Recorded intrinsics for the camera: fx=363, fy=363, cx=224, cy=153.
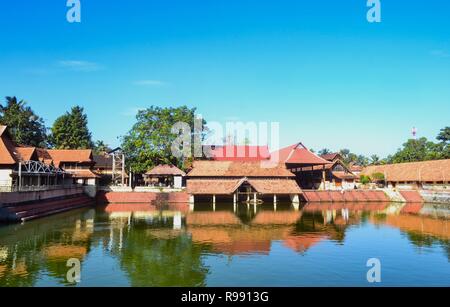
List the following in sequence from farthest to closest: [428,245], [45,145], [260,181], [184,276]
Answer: [45,145] → [260,181] → [428,245] → [184,276]

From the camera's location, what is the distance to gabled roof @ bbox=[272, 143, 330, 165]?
4697 cm

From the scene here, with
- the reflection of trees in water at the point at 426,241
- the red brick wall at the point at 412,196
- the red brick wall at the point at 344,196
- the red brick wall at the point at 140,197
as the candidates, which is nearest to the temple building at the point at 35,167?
the red brick wall at the point at 140,197

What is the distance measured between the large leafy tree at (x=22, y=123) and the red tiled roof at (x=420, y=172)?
54664 millimetres

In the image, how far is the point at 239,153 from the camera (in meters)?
55.7

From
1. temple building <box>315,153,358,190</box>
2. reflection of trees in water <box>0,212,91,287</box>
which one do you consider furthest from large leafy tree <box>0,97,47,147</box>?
temple building <box>315,153,358,190</box>

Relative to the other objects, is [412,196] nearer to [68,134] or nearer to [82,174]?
[82,174]

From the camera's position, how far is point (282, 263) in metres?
15.9

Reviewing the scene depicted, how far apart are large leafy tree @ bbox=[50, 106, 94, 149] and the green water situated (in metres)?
32.2

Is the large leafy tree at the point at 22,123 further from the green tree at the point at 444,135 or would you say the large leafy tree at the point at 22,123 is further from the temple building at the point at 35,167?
the green tree at the point at 444,135

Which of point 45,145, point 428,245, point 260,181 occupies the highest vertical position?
point 45,145
